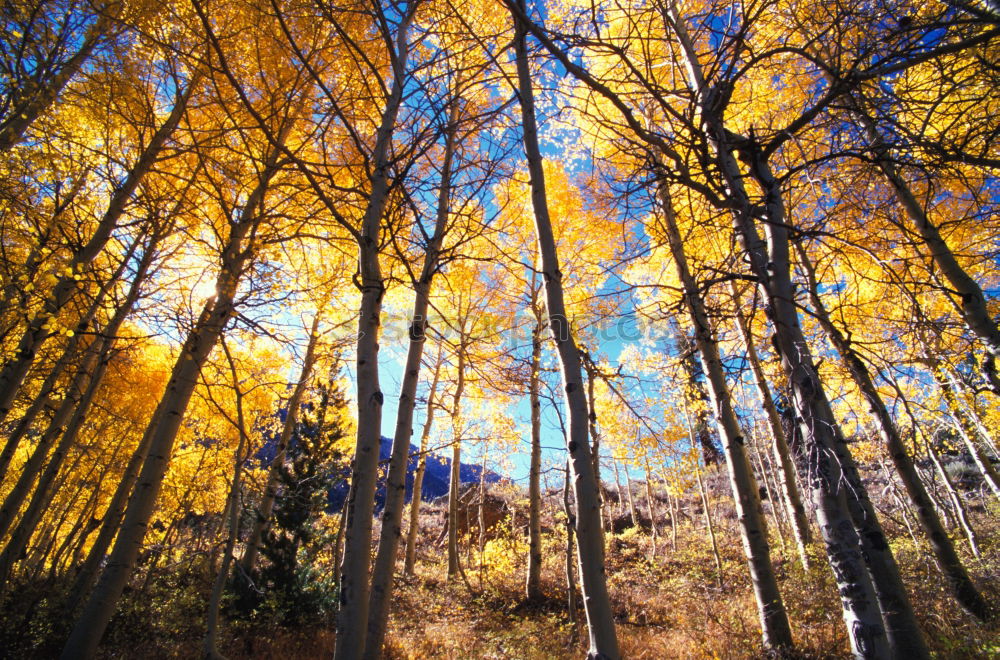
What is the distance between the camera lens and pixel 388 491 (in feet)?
10.4

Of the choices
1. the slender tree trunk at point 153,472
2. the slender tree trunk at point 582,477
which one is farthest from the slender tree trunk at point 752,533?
the slender tree trunk at point 153,472

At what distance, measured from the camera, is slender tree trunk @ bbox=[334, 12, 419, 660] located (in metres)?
1.79

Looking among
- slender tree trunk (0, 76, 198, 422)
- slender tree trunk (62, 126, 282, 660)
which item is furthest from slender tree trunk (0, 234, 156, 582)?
slender tree trunk (62, 126, 282, 660)

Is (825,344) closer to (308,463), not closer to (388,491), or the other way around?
(388,491)

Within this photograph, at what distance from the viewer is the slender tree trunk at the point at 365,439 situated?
1.79 m

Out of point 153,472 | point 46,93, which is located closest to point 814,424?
point 153,472

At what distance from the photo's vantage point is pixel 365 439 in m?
2.07

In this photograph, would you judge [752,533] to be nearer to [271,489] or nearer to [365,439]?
[365,439]

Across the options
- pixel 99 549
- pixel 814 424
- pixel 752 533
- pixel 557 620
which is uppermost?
pixel 814 424

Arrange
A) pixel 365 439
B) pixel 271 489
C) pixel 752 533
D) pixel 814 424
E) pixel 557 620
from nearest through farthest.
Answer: pixel 814 424 < pixel 365 439 < pixel 752 533 < pixel 557 620 < pixel 271 489

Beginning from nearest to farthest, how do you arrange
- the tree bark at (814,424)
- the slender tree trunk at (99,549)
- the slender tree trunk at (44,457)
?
the tree bark at (814,424), the slender tree trunk at (44,457), the slender tree trunk at (99,549)

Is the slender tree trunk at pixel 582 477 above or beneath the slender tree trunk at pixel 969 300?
beneath

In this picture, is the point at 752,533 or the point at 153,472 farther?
the point at 752,533

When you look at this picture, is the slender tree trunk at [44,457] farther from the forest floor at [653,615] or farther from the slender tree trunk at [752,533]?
the slender tree trunk at [752,533]
